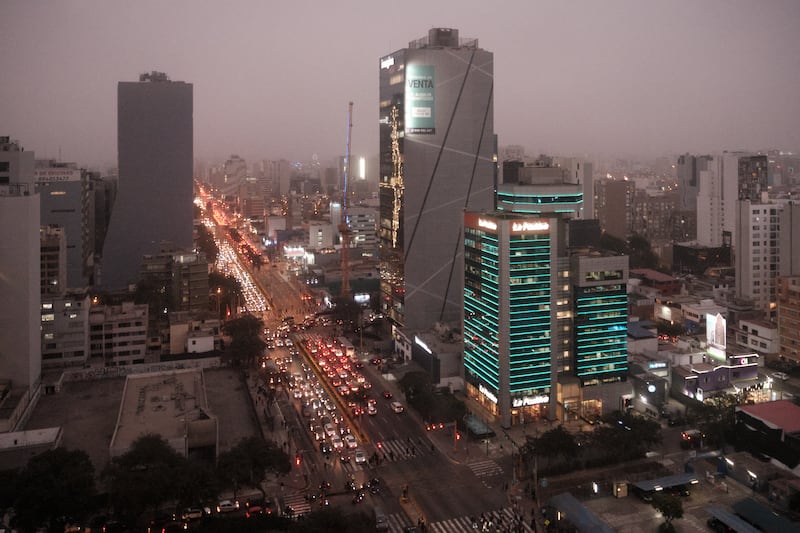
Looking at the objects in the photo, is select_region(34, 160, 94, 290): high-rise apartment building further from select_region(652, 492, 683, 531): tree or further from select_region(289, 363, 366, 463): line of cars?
select_region(652, 492, 683, 531): tree

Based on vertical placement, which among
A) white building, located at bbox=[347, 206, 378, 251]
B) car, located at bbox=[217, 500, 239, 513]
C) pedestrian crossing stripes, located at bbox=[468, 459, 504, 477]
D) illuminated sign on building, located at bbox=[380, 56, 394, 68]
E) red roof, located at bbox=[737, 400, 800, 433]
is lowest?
car, located at bbox=[217, 500, 239, 513]

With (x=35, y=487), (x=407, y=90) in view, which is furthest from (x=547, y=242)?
(x=35, y=487)

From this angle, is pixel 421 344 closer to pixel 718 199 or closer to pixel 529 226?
pixel 529 226

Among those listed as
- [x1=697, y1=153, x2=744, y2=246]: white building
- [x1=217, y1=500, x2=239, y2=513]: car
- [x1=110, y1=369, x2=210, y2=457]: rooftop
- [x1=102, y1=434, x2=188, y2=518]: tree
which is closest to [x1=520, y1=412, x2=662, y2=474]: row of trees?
[x1=217, y1=500, x2=239, y2=513]: car

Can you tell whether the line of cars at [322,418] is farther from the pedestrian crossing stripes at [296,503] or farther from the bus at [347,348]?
the bus at [347,348]

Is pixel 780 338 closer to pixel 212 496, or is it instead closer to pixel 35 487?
pixel 212 496

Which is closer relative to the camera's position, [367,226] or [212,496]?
[212,496]
